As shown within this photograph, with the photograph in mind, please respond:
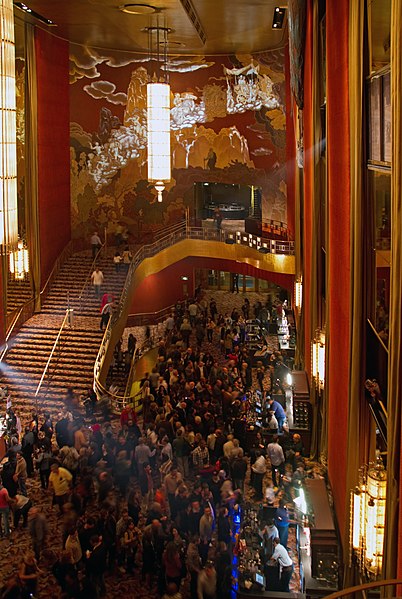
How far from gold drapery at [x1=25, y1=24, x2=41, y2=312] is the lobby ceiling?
921 mm

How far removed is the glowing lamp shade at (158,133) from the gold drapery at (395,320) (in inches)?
533

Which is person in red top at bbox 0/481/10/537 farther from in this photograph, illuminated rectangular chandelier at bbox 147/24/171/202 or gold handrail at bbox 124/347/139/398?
illuminated rectangular chandelier at bbox 147/24/171/202

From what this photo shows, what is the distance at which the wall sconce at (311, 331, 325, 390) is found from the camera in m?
11.7

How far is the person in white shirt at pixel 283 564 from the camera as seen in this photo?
9.24 m

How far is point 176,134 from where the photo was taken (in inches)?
1038

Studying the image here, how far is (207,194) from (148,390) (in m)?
15.3

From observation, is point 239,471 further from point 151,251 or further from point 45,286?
point 151,251

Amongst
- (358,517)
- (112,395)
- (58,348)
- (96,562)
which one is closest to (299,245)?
(112,395)

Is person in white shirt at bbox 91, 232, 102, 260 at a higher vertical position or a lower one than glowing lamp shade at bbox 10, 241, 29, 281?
higher

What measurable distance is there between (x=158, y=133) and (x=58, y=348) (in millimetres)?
5557

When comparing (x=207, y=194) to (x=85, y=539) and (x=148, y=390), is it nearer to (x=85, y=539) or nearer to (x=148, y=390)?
(x=148, y=390)

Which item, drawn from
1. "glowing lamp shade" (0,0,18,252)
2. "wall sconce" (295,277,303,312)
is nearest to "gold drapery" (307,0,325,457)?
"wall sconce" (295,277,303,312)

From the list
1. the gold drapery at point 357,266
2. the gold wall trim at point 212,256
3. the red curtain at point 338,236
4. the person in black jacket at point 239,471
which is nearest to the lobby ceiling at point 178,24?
the gold wall trim at point 212,256

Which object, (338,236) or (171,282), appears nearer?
(338,236)
